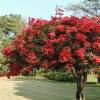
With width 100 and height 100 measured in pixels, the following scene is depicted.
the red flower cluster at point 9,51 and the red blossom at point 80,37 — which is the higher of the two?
the red blossom at point 80,37

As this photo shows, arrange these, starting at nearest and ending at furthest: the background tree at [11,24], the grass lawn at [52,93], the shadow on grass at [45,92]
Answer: the shadow on grass at [45,92], the grass lawn at [52,93], the background tree at [11,24]

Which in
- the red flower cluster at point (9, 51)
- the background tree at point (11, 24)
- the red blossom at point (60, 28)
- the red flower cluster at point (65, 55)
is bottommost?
the red flower cluster at point (65, 55)

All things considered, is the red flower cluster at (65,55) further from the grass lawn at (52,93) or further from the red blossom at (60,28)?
the grass lawn at (52,93)

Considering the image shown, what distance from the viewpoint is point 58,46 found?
43.0 ft

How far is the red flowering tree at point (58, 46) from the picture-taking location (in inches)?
509

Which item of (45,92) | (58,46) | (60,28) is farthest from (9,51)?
(45,92)

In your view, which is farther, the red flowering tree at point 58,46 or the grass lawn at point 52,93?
→ the grass lawn at point 52,93

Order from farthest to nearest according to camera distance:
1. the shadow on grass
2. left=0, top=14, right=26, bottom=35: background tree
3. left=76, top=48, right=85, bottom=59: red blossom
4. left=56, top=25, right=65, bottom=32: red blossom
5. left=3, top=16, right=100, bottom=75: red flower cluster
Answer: left=0, top=14, right=26, bottom=35: background tree
the shadow on grass
left=56, top=25, right=65, bottom=32: red blossom
left=3, top=16, right=100, bottom=75: red flower cluster
left=76, top=48, right=85, bottom=59: red blossom

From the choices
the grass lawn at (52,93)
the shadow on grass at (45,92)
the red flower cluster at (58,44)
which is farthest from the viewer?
the grass lawn at (52,93)

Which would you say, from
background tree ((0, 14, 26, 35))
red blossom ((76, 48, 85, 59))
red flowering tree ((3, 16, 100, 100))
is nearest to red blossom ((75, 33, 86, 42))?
red flowering tree ((3, 16, 100, 100))

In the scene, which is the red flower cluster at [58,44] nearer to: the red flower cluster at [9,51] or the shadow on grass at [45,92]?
the red flower cluster at [9,51]

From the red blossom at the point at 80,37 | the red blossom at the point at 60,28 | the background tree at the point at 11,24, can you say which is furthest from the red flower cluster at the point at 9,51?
the background tree at the point at 11,24

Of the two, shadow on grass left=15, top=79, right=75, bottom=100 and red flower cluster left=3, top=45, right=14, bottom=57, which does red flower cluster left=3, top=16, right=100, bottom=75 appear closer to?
red flower cluster left=3, top=45, right=14, bottom=57

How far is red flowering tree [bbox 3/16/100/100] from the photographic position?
12930 mm
